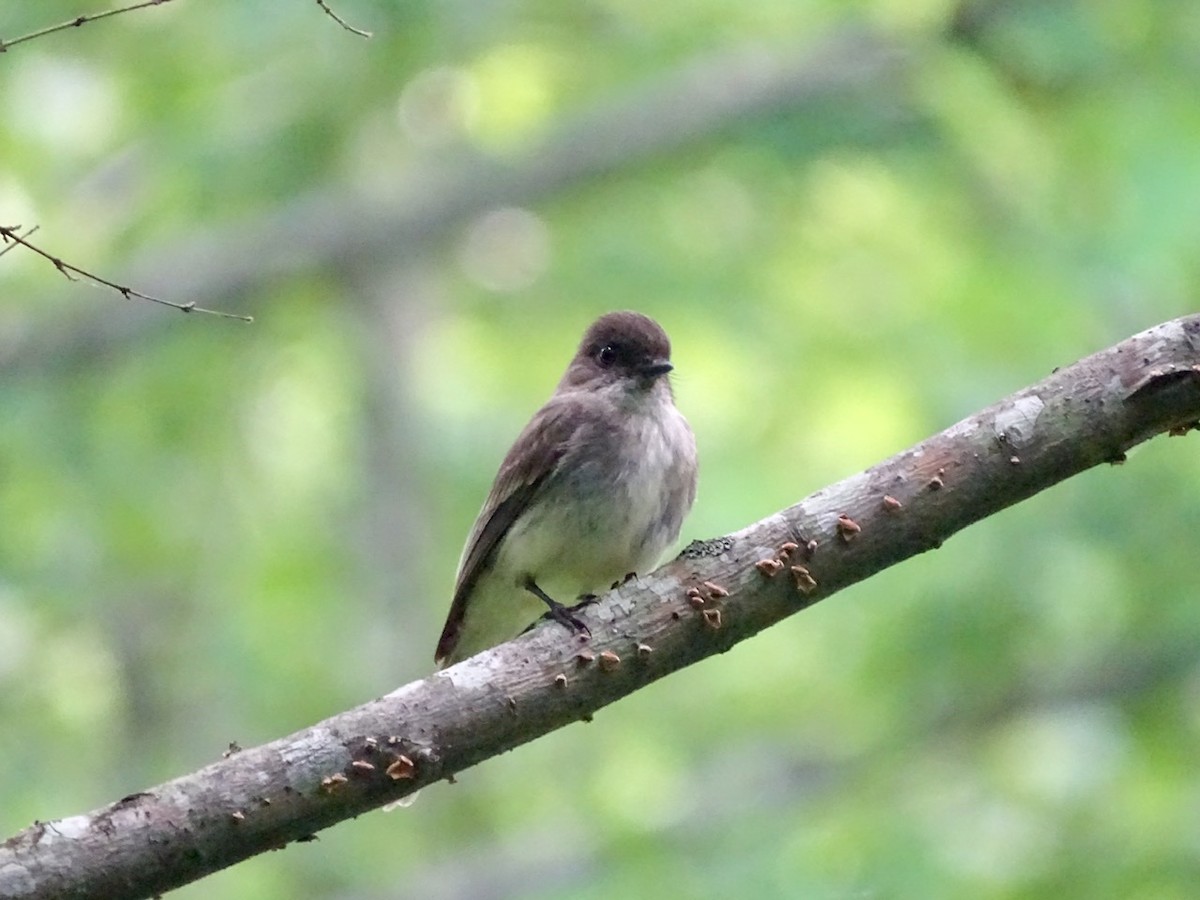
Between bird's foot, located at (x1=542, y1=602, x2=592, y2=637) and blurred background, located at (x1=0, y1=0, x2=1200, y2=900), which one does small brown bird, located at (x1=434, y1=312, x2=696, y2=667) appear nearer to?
bird's foot, located at (x1=542, y1=602, x2=592, y2=637)

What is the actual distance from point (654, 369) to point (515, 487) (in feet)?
1.83

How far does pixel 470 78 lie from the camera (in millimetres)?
8680

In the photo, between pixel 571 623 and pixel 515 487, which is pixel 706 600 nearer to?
pixel 571 623

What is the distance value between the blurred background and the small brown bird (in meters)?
1.70

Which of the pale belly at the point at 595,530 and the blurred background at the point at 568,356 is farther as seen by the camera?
the blurred background at the point at 568,356

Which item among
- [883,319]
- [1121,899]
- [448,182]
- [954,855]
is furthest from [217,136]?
[1121,899]

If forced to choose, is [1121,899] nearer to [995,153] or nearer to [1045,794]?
[1045,794]

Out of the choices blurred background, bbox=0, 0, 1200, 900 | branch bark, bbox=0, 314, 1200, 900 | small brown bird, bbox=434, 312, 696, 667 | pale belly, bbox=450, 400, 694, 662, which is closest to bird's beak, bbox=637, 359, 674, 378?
small brown bird, bbox=434, 312, 696, 667

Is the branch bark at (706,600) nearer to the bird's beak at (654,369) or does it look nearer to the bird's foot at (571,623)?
the bird's foot at (571,623)

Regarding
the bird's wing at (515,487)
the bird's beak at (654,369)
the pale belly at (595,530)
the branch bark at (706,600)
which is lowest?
the branch bark at (706,600)

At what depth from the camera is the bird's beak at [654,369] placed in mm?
4984

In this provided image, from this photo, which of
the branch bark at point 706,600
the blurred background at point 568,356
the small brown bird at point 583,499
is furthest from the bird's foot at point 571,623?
the blurred background at point 568,356

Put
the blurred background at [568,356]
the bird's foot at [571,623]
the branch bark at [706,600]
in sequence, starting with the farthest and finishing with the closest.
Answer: the blurred background at [568,356]
the bird's foot at [571,623]
the branch bark at [706,600]

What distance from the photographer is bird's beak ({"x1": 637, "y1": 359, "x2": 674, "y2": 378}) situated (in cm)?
498
